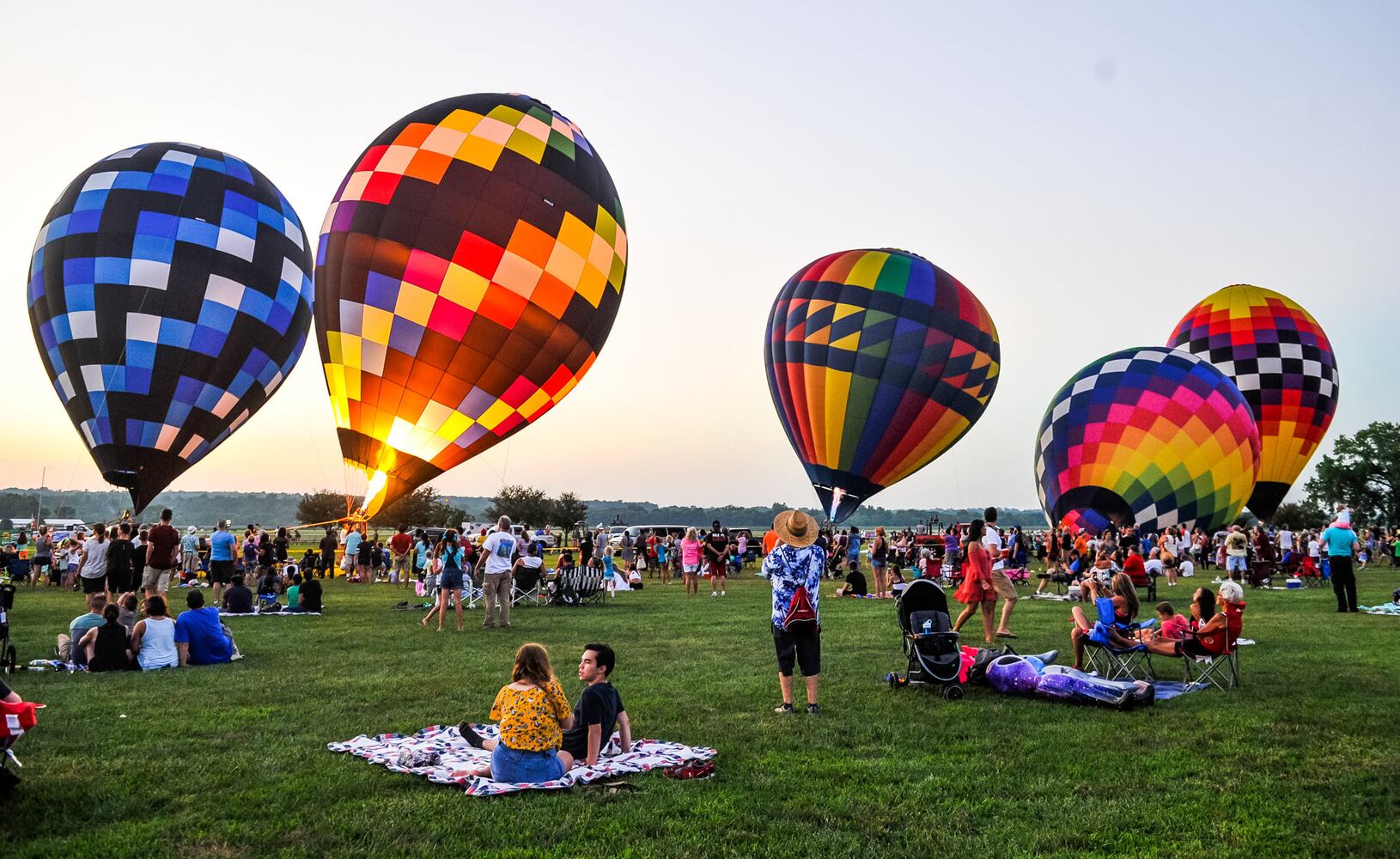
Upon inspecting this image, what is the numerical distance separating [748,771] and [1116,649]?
4596 mm

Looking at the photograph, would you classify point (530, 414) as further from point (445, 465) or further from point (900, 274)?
point (900, 274)

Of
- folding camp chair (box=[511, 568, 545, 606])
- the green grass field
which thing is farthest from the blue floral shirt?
folding camp chair (box=[511, 568, 545, 606])

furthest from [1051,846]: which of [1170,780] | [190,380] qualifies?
[190,380]

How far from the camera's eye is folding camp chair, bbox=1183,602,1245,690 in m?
8.53

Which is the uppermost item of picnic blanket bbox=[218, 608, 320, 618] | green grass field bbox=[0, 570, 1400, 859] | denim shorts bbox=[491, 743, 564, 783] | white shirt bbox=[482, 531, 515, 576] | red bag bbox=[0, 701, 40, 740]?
white shirt bbox=[482, 531, 515, 576]

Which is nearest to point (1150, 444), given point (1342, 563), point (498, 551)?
point (1342, 563)

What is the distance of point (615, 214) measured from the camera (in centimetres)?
2102

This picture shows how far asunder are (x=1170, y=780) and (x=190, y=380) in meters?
22.8

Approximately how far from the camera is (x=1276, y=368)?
116ft

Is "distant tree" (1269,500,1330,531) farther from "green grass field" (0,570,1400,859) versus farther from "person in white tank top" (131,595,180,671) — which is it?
"person in white tank top" (131,595,180,671)

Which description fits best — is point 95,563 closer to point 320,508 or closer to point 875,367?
point 875,367

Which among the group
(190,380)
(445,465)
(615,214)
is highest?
(615,214)

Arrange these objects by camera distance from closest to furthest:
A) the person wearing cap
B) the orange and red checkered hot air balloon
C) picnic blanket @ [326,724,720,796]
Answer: picnic blanket @ [326,724,720,796], the orange and red checkered hot air balloon, the person wearing cap

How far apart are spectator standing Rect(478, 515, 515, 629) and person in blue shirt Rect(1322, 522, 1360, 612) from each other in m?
13.0
